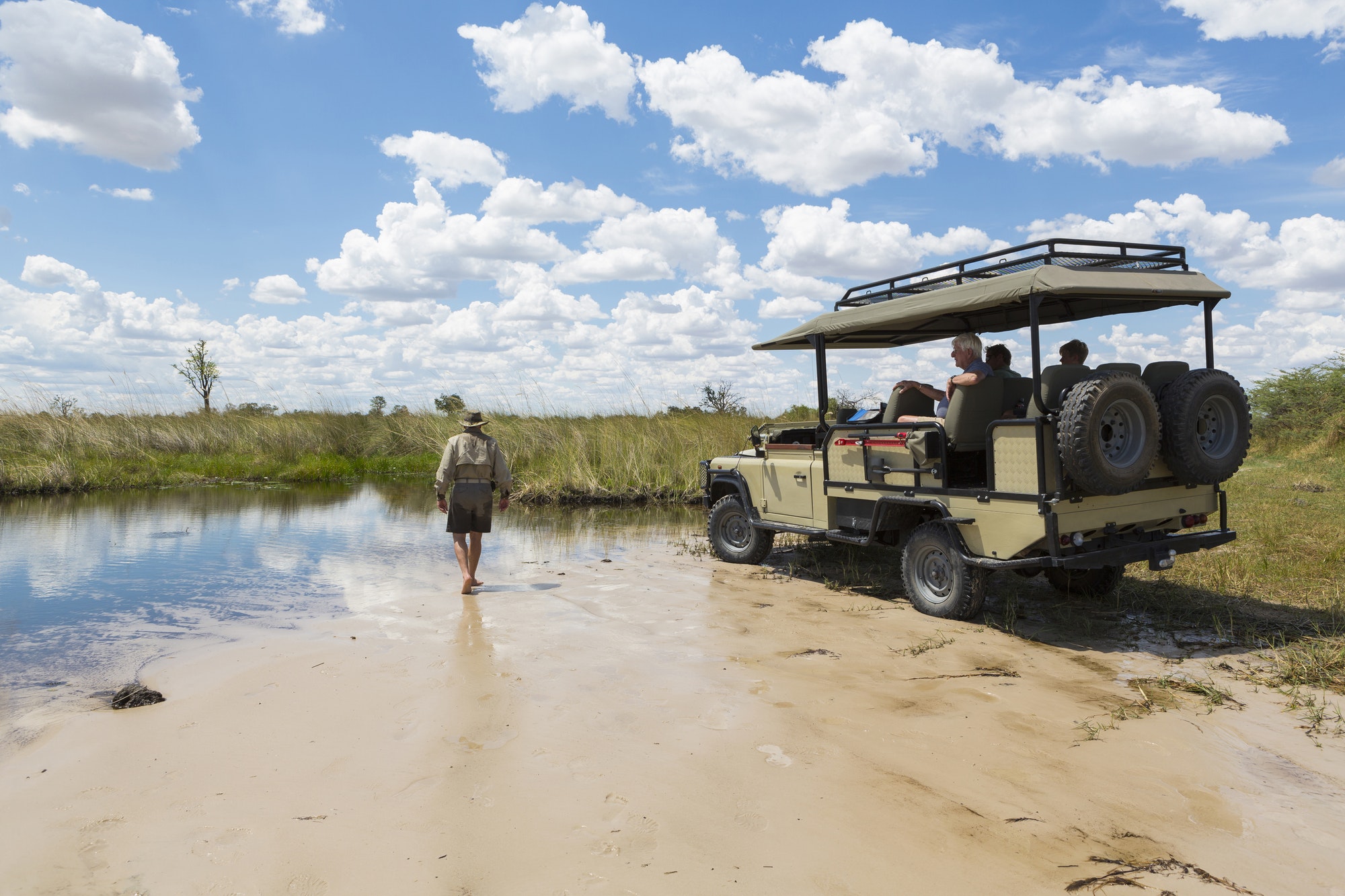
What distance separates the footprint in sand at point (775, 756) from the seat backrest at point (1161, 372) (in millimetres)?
4304

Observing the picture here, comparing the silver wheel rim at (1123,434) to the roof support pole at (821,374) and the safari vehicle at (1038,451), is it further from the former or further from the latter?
the roof support pole at (821,374)

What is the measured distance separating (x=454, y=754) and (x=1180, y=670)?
438 centimetres

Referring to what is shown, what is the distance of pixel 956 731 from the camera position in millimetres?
4176

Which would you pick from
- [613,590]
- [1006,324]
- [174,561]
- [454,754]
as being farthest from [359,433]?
[454,754]

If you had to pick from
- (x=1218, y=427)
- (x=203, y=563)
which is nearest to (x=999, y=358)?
(x=1218, y=427)

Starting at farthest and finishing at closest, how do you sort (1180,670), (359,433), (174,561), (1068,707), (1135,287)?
(359,433), (174,561), (1135,287), (1180,670), (1068,707)

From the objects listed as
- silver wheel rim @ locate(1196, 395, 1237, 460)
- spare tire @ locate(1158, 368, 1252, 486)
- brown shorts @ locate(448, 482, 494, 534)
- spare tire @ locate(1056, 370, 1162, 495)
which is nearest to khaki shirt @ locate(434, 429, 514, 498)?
brown shorts @ locate(448, 482, 494, 534)

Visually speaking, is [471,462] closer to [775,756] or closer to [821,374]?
[821,374]

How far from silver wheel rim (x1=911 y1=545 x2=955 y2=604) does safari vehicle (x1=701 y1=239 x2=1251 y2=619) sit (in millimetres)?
14

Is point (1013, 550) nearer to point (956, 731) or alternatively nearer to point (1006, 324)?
point (956, 731)

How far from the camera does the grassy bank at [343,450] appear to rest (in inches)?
635

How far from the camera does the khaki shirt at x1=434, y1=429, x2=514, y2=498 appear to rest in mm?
8148

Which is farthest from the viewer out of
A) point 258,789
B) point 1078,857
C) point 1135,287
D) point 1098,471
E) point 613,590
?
point 613,590

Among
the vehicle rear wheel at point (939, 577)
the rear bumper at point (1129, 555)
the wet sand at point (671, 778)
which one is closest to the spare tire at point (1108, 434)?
the rear bumper at point (1129, 555)
